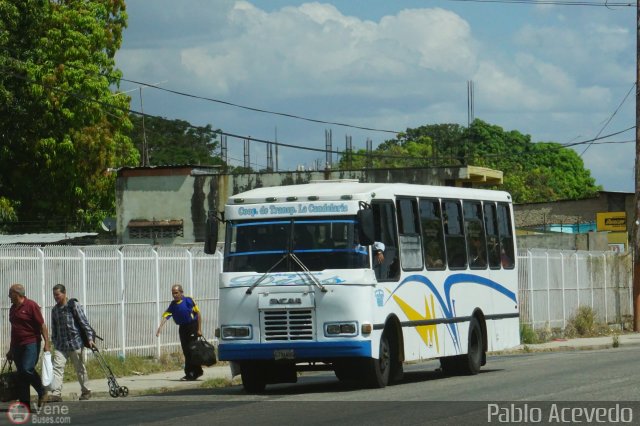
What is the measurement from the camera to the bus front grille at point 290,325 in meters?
18.4

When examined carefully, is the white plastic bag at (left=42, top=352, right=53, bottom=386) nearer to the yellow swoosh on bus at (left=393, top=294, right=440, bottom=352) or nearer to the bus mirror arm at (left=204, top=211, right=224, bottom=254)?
the bus mirror arm at (left=204, top=211, right=224, bottom=254)

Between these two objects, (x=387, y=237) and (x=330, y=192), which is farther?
(x=387, y=237)

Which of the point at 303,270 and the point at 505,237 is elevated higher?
the point at 505,237

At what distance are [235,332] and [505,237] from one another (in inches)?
292

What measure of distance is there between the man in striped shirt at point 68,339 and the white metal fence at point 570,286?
66.1 feet

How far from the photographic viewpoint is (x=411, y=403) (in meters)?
16.2

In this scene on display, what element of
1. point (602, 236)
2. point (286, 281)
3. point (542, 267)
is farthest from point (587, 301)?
point (286, 281)

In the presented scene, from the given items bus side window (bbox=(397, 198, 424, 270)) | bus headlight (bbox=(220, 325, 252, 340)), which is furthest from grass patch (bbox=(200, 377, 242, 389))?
bus side window (bbox=(397, 198, 424, 270))

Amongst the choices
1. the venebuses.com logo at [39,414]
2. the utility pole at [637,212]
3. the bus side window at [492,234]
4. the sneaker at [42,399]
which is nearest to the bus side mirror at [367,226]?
the venebuses.com logo at [39,414]

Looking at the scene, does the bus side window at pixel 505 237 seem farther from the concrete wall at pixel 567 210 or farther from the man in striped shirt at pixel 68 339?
the concrete wall at pixel 567 210

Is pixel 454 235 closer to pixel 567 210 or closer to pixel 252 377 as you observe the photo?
pixel 252 377

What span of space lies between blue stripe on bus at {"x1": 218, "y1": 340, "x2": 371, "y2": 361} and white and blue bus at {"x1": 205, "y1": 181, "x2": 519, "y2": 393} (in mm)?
14

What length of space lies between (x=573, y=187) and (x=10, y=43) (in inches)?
3538

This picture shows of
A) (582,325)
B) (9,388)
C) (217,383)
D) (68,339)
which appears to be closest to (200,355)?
(217,383)
